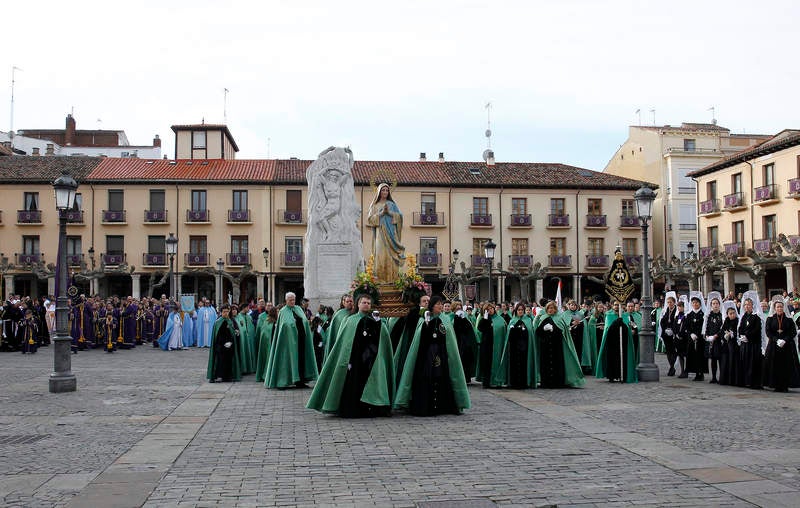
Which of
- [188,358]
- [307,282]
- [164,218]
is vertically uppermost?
[164,218]

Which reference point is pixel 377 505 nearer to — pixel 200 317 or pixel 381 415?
pixel 381 415

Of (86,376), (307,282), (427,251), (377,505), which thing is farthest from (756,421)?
(427,251)

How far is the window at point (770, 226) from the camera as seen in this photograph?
44250mm

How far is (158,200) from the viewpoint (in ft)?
178

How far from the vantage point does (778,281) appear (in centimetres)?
4559

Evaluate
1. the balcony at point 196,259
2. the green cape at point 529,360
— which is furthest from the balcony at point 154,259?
the green cape at point 529,360

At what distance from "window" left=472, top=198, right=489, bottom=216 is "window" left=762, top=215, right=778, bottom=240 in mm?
18096

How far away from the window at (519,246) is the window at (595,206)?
5133mm

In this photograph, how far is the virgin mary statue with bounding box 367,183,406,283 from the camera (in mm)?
21656

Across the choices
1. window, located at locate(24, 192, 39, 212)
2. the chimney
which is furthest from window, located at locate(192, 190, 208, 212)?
the chimney

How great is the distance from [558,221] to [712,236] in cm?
1012

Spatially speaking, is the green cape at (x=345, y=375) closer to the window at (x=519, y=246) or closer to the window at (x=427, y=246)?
the window at (x=427, y=246)

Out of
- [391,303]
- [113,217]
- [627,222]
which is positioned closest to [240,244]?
[113,217]

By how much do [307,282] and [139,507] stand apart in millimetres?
22167
